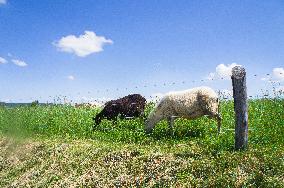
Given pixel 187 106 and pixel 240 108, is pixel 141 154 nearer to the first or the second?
pixel 240 108

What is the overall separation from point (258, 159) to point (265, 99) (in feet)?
23.6

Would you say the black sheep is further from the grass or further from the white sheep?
the white sheep

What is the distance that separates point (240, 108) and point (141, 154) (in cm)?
280

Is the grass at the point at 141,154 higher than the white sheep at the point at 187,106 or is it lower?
lower


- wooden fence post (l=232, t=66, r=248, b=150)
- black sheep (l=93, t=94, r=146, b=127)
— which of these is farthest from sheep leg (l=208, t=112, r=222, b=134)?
black sheep (l=93, t=94, r=146, b=127)

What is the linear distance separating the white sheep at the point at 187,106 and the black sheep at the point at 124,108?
3009 millimetres

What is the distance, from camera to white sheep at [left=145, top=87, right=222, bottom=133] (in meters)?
14.7

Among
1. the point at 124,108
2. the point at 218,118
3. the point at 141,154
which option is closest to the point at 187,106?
the point at 218,118

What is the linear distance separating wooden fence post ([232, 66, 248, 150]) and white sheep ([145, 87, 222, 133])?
3542 mm

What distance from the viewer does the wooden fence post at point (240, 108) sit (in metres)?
10.6

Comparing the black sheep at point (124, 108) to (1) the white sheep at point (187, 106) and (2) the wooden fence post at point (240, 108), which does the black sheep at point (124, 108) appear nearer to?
(1) the white sheep at point (187, 106)

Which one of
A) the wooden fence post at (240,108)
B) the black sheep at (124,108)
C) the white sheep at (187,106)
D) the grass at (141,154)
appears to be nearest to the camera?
the grass at (141,154)

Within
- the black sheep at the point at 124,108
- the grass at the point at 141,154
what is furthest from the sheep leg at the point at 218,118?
the black sheep at the point at 124,108

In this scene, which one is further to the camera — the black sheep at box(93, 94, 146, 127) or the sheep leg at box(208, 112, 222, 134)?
the black sheep at box(93, 94, 146, 127)
